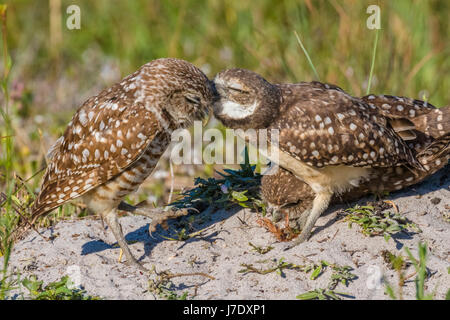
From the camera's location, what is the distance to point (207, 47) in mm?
9172

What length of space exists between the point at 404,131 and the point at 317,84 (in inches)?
31.5

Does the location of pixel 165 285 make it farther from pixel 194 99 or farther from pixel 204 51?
pixel 204 51

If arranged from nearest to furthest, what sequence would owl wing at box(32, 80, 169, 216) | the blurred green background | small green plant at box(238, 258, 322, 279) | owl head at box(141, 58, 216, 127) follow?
1. small green plant at box(238, 258, 322, 279)
2. owl wing at box(32, 80, 169, 216)
3. owl head at box(141, 58, 216, 127)
4. the blurred green background

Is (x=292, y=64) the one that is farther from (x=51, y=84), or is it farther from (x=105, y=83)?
(x=51, y=84)

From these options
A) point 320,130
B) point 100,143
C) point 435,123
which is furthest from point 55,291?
point 435,123

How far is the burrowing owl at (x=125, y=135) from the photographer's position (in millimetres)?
4316

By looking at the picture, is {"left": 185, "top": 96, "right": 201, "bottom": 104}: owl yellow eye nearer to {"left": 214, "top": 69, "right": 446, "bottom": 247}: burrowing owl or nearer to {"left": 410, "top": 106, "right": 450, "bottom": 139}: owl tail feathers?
{"left": 214, "top": 69, "right": 446, "bottom": 247}: burrowing owl

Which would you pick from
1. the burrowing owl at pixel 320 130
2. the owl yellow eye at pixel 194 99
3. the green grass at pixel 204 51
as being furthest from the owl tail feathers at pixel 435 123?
the owl yellow eye at pixel 194 99

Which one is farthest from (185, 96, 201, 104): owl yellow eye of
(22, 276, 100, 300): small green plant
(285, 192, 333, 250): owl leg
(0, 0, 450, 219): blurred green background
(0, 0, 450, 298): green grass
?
(0, 0, 450, 219): blurred green background

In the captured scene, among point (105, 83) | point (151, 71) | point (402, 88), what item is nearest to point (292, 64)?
point (402, 88)

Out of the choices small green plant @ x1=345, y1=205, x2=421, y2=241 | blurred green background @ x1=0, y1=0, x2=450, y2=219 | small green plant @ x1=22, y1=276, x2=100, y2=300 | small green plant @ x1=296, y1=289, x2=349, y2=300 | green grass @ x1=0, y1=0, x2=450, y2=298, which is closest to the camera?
small green plant @ x1=296, y1=289, x2=349, y2=300

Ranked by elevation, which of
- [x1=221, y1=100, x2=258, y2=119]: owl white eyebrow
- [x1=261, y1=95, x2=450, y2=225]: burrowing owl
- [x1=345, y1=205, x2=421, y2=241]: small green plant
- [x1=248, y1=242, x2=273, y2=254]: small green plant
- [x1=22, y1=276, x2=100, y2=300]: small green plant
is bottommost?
[x1=22, y1=276, x2=100, y2=300]: small green plant

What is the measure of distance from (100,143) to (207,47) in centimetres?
506

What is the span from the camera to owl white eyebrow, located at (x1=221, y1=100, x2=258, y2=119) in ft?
14.2
